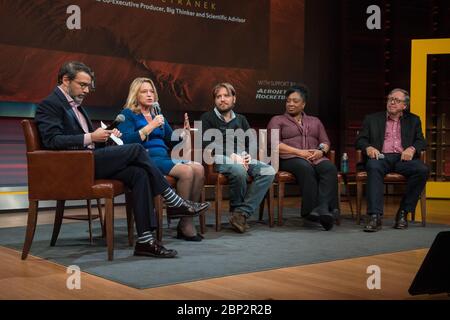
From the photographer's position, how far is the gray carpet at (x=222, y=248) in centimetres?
293

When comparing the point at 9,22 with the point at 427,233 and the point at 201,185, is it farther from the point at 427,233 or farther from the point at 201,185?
the point at 427,233

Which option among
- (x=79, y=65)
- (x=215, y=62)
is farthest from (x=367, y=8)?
(x=79, y=65)

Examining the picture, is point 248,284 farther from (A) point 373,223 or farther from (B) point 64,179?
(A) point 373,223

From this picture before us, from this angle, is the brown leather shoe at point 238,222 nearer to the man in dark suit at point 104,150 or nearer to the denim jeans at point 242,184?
the denim jeans at point 242,184

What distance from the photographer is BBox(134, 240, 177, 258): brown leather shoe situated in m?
3.27

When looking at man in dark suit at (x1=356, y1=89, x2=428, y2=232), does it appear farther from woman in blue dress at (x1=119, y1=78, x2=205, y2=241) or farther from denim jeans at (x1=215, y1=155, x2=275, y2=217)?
woman in blue dress at (x1=119, y1=78, x2=205, y2=241)

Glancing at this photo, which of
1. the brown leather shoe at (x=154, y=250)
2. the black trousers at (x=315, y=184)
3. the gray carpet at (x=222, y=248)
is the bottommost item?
the gray carpet at (x=222, y=248)

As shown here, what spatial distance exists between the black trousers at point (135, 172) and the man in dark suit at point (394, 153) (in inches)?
73.4

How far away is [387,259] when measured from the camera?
3350 mm

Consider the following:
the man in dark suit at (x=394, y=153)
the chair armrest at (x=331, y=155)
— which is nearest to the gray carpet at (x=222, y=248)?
the man in dark suit at (x=394, y=153)

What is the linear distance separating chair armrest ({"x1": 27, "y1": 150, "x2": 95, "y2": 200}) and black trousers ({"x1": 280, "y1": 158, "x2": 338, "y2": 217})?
183 centimetres

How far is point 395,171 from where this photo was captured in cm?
475

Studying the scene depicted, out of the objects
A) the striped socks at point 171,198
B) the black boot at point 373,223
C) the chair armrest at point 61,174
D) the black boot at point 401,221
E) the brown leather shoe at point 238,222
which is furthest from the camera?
the black boot at point 401,221
